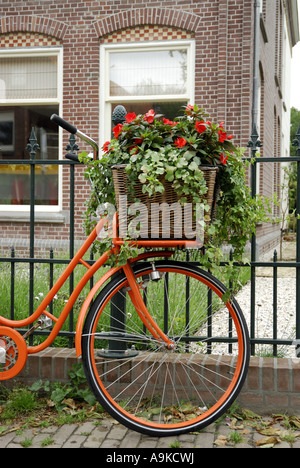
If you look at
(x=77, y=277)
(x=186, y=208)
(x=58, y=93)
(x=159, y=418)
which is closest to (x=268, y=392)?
(x=159, y=418)

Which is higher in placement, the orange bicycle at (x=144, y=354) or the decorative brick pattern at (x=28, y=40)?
the decorative brick pattern at (x=28, y=40)

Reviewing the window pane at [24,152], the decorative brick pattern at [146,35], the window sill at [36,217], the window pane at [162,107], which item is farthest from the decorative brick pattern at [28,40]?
the window sill at [36,217]

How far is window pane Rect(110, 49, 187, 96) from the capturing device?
28.4 ft

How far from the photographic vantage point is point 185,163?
2.33 m

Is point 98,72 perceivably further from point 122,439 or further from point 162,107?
point 122,439

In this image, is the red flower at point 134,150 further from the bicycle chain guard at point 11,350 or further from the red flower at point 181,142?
the bicycle chain guard at point 11,350

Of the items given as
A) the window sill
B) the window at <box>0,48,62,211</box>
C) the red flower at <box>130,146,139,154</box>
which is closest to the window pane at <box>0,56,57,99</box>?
the window at <box>0,48,62,211</box>

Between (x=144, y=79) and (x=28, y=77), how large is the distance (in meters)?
2.00

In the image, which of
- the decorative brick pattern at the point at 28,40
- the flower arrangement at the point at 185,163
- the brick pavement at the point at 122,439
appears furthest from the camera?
the decorative brick pattern at the point at 28,40

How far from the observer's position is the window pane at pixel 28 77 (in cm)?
903

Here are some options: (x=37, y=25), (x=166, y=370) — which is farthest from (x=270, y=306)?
(x=37, y=25)

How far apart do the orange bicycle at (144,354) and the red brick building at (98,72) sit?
570 cm

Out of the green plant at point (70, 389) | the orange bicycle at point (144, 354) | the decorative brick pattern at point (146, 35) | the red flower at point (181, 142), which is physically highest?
the decorative brick pattern at point (146, 35)

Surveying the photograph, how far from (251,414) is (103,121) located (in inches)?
265
